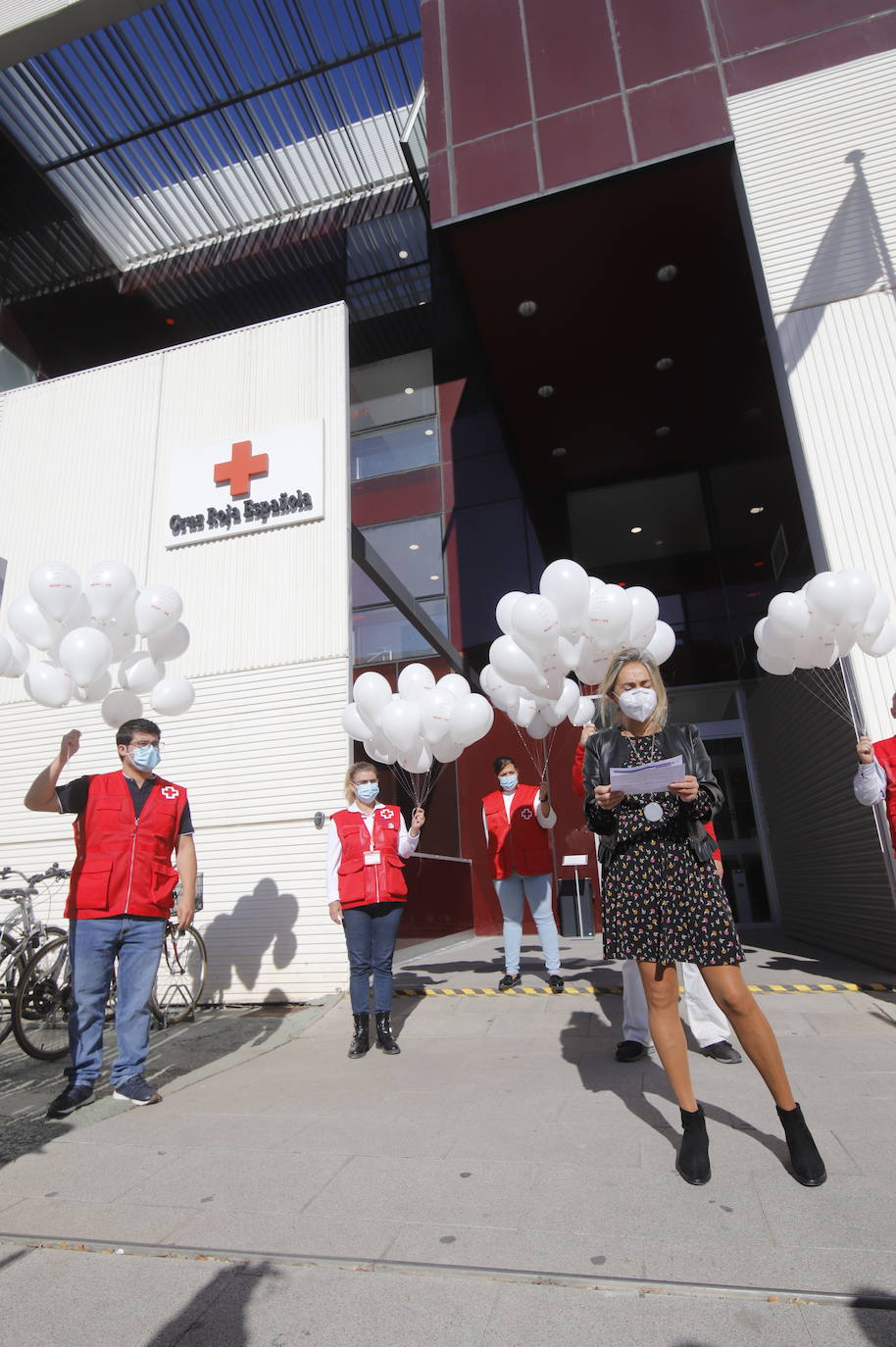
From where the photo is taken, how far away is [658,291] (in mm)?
9383

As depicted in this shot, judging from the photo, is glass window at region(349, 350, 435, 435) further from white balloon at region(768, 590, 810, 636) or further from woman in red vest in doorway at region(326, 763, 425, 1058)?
woman in red vest in doorway at region(326, 763, 425, 1058)

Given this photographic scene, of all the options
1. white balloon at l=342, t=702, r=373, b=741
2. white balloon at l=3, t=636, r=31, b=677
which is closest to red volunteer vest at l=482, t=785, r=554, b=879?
white balloon at l=342, t=702, r=373, b=741

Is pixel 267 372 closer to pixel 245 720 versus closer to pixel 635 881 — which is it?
pixel 245 720

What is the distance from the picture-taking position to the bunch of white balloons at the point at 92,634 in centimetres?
519

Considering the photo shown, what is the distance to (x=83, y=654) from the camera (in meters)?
5.13

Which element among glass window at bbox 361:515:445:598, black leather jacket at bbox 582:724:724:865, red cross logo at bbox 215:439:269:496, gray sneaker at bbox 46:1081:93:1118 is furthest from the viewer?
glass window at bbox 361:515:445:598

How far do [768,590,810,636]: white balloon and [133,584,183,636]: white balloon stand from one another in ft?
15.0

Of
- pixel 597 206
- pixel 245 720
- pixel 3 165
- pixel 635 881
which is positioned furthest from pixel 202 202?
pixel 635 881

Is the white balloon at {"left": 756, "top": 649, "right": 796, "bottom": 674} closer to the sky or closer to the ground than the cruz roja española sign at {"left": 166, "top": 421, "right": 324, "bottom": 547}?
closer to the ground

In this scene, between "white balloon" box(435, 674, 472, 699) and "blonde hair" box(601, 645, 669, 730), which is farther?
"white balloon" box(435, 674, 472, 699)

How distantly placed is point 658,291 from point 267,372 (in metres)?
5.14

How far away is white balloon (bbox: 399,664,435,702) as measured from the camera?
222 inches

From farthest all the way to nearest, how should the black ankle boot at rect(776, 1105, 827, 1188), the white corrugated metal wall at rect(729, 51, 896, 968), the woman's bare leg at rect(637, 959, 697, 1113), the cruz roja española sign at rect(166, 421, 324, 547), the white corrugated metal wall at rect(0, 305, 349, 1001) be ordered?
the cruz roja española sign at rect(166, 421, 324, 547) < the white corrugated metal wall at rect(0, 305, 349, 1001) < the white corrugated metal wall at rect(729, 51, 896, 968) < the woman's bare leg at rect(637, 959, 697, 1113) < the black ankle boot at rect(776, 1105, 827, 1188)

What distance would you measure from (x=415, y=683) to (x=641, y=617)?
5.91ft
